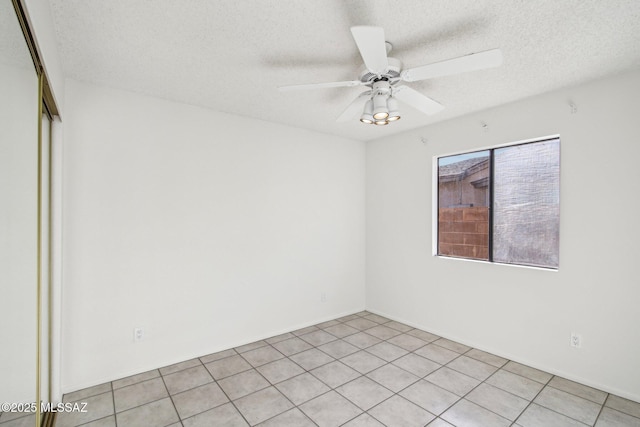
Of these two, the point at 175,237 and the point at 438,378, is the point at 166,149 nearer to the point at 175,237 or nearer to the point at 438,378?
the point at 175,237

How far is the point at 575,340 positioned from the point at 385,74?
2.75m

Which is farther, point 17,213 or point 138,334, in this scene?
point 138,334

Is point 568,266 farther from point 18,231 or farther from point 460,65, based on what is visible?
point 18,231

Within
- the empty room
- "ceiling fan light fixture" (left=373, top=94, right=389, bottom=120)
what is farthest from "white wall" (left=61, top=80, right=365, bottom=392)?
"ceiling fan light fixture" (left=373, top=94, right=389, bottom=120)

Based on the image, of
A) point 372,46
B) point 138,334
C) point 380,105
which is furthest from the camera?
point 138,334

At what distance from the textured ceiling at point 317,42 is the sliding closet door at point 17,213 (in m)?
0.71

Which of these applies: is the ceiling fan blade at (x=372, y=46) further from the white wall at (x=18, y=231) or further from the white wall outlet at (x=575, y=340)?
the white wall outlet at (x=575, y=340)

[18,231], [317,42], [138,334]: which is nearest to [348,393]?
A: [138,334]

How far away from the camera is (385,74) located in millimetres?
1976

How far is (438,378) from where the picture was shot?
8.84 feet

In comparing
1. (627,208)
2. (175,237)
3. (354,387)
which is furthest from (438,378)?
(175,237)

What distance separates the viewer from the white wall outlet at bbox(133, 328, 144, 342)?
2.74m

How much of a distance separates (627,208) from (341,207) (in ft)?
9.37

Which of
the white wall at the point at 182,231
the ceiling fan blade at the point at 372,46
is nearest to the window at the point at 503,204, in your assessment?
the white wall at the point at 182,231
